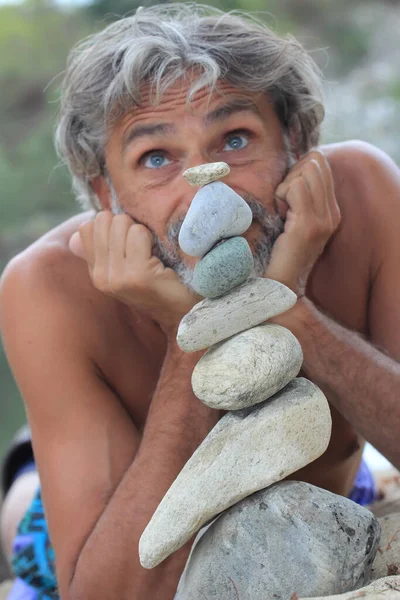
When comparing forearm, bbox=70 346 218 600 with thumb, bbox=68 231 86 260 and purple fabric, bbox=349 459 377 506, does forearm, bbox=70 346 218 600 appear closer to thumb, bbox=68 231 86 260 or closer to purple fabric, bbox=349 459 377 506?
thumb, bbox=68 231 86 260

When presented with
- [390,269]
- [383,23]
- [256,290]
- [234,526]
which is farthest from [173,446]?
[383,23]

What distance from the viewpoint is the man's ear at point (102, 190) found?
2266mm

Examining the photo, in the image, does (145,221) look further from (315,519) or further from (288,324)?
(315,519)

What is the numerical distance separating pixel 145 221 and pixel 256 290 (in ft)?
1.82

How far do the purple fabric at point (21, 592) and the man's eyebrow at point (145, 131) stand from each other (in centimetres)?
139

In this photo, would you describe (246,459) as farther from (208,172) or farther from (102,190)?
(102,190)

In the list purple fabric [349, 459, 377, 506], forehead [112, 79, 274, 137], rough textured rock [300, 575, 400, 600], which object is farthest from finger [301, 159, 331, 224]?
→ purple fabric [349, 459, 377, 506]

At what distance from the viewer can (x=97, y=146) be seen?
2.23 meters

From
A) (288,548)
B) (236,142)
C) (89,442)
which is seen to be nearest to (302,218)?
(236,142)

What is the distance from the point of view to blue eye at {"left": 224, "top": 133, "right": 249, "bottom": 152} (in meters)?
2.03

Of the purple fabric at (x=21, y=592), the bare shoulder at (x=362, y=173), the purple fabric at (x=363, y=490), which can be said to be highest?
the bare shoulder at (x=362, y=173)

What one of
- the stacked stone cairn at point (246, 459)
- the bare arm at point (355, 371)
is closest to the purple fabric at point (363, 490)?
the bare arm at point (355, 371)

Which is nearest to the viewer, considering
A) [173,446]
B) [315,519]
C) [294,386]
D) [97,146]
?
[315,519]

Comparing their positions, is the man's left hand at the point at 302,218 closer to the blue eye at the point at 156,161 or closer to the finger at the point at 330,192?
the finger at the point at 330,192
